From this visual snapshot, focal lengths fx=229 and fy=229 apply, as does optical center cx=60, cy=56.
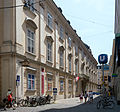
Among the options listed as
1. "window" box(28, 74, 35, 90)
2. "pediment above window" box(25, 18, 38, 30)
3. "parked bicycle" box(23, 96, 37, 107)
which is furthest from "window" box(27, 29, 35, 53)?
"parked bicycle" box(23, 96, 37, 107)

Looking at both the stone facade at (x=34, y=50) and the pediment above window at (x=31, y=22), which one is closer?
the stone facade at (x=34, y=50)

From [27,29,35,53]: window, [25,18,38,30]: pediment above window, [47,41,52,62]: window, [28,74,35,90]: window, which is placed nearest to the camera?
[25,18,38,30]: pediment above window

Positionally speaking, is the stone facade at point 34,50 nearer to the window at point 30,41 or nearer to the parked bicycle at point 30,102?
the window at point 30,41

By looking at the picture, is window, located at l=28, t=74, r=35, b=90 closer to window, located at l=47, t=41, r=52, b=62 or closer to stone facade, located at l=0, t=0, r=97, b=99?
stone facade, located at l=0, t=0, r=97, b=99

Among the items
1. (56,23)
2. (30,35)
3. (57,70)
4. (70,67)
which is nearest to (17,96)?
(30,35)

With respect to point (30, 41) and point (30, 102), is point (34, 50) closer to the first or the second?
point (30, 41)

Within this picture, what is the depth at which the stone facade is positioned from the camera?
19.0 metres

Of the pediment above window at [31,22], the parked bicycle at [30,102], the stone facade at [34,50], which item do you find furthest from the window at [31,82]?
the pediment above window at [31,22]

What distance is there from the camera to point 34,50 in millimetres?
23438

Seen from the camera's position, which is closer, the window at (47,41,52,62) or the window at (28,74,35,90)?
the window at (28,74,35,90)

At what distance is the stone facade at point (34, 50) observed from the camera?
62.3ft

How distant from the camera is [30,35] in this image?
2266 centimetres

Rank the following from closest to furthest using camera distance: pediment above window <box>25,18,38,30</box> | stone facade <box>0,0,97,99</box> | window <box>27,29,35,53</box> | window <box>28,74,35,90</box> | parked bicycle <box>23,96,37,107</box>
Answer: stone facade <box>0,0,97,99</box> → parked bicycle <box>23,96,37,107</box> → pediment above window <box>25,18,38,30</box> → window <box>28,74,35,90</box> → window <box>27,29,35,53</box>

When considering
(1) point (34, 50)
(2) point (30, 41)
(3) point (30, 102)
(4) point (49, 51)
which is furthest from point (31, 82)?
(4) point (49, 51)
